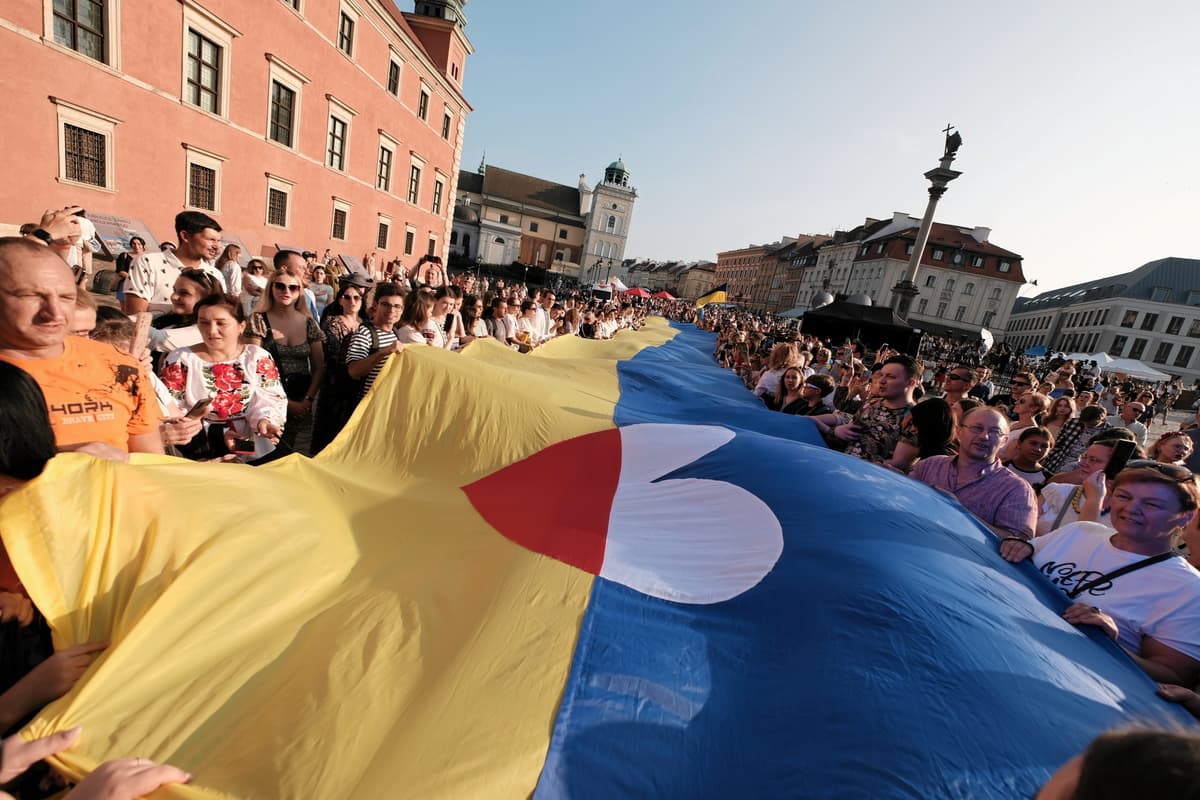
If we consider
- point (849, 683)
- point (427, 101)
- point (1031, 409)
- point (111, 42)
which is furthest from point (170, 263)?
point (427, 101)

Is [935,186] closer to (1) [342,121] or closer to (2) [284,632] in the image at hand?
(1) [342,121]

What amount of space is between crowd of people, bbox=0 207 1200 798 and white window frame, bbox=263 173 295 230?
1424 centimetres

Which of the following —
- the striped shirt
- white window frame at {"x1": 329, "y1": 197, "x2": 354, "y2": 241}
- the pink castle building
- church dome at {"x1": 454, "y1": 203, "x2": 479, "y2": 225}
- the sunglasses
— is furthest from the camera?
church dome at {"x1": 454, "y1": 203, "x2": 479, "y2": 225}

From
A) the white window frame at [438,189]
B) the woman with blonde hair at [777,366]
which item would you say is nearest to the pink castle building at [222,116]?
the white window frame at [438,189]

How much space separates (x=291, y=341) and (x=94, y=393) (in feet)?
5.89

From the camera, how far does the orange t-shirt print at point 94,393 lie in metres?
1.91

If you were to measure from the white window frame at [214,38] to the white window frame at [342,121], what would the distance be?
435cm

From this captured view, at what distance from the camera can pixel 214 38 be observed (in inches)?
545

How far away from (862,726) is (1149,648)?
1397 mm

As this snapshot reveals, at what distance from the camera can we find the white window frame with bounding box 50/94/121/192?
10859 mm

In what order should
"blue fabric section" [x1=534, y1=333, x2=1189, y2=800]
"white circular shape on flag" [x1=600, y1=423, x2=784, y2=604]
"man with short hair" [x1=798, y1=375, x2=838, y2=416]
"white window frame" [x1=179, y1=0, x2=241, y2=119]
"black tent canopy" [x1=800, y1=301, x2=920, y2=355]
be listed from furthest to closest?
"black tent canopy" [x1=800, y1=301, x2=920, y2=355] < "white window frame" [x1=179, y1=0, x2=241, y2=119] < "man with short hair" [x1=798, y1=375, x2=838, y2=416] < "white circular shape on flag" [x1=600, y1=423, x2=784, y2=604] < "blue fabric section" [x1=534, y1=333, x2=1189, y2=800]

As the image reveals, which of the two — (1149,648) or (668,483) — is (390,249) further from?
(1149,648)

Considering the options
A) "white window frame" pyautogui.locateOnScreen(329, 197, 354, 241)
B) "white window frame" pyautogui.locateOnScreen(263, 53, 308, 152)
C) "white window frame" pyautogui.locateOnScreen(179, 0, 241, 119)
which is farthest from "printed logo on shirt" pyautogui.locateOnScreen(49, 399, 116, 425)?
"white window frame" pyautogui.locateOnScreen(329, 197, 354, 241)

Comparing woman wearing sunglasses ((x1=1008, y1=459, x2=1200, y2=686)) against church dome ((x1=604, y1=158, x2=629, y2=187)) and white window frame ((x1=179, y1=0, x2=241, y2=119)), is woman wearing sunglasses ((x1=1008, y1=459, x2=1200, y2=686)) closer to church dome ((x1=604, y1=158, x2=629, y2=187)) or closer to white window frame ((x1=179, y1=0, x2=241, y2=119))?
white window frame ((x1=179, y1=0, x2=241, y2=119))
